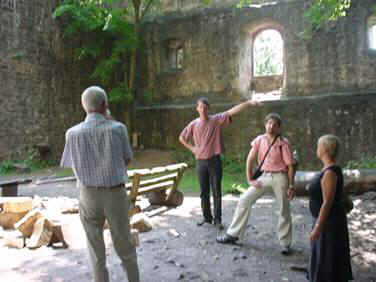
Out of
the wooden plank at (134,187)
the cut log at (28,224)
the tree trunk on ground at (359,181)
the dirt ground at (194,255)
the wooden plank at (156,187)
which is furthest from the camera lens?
the tree trunk on ground at (359,181)

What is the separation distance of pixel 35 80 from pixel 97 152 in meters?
12.7

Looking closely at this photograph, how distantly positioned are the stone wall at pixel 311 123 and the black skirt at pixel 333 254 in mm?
10882

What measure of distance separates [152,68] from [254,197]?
13911 millimetres

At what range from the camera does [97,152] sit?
327cm

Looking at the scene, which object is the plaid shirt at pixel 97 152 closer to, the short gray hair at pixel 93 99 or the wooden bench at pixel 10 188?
the short gray hair at pixel 93 99

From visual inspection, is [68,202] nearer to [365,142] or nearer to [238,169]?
[238,169]

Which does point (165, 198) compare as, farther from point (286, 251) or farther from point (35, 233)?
point (286, 251)

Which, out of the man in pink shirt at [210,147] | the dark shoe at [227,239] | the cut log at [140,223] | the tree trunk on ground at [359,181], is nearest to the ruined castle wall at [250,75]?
the tree trunk on ground at [359,181]

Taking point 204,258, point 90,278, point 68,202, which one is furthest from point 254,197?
point 68,202

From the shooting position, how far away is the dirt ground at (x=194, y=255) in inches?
163

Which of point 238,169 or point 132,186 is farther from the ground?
point 132,186

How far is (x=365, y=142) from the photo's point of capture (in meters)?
13.2

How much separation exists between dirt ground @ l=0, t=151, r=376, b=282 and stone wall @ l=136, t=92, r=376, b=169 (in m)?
6.84

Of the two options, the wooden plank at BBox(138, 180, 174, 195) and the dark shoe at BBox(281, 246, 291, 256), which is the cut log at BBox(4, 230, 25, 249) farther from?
the dark shoe at BBox(281, 246, 291, 256)
